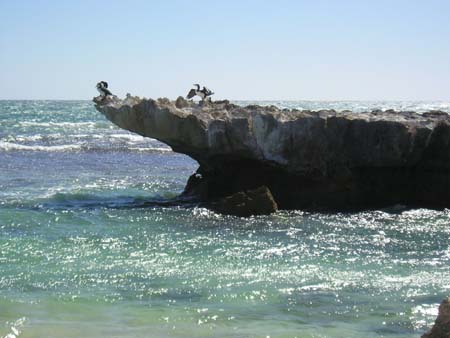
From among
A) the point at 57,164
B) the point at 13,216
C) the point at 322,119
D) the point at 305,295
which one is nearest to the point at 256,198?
the point at 322,119

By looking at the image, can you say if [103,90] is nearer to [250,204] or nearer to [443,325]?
[250,204]

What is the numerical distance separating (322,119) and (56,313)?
8.60 m

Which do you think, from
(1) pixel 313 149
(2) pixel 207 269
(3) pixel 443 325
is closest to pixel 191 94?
(1) pixel 313 149

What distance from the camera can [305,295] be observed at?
29.0ft

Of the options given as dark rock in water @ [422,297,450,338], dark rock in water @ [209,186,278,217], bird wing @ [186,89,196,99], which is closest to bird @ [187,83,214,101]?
bird wing @ [186,89,196,99]

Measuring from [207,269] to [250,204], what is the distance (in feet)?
15.0

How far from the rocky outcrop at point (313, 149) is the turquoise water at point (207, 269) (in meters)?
0.97

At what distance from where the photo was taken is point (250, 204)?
47.6 ft

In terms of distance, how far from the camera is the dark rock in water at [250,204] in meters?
14.5

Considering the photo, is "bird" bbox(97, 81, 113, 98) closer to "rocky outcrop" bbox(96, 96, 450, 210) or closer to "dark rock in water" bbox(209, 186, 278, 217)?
"rocky outcrop" bbox(96, 96, 450, 210)

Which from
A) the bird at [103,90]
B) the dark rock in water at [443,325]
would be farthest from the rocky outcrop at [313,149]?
the dark rock in water at [443,325]

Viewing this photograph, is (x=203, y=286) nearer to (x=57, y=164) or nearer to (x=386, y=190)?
(x=386, y=190)

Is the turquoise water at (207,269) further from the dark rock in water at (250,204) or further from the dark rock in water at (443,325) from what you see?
the dark rock in water at (443,325)

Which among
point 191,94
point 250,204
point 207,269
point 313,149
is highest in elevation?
point 191,94
